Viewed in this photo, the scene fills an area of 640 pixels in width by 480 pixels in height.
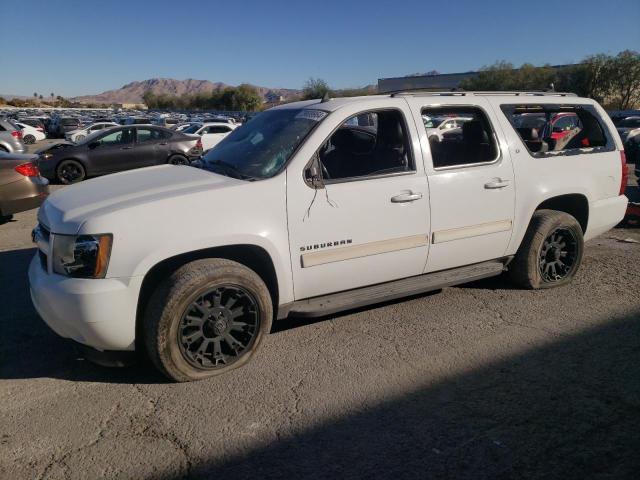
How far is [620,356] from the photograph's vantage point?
3590 mm

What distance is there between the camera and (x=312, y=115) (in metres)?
3.91

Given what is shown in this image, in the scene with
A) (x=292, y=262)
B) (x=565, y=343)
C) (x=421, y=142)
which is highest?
(x=421, y=142)

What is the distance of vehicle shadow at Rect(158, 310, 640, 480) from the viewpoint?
8.14 ft

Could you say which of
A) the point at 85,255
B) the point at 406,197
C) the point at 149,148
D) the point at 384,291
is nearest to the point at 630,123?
the point at 149,148

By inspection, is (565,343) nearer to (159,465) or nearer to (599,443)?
(599,443)

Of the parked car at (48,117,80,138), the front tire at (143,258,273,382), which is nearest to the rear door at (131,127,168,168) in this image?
the front tire at (143,258,273,382)

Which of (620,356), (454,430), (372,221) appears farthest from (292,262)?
(620,356)

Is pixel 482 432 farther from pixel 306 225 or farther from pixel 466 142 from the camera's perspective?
pixel 466 142

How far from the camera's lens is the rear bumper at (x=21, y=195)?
732cm

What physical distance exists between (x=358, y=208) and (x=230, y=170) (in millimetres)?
1029

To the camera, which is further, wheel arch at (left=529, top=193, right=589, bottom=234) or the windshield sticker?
wheel arch at (left=529, top=193, right=589, bottom=234)

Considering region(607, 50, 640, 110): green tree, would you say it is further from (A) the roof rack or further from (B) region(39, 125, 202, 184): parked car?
(A) the roof rack

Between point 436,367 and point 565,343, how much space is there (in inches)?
43.8

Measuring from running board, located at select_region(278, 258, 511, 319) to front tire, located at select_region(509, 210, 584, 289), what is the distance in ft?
1.07
